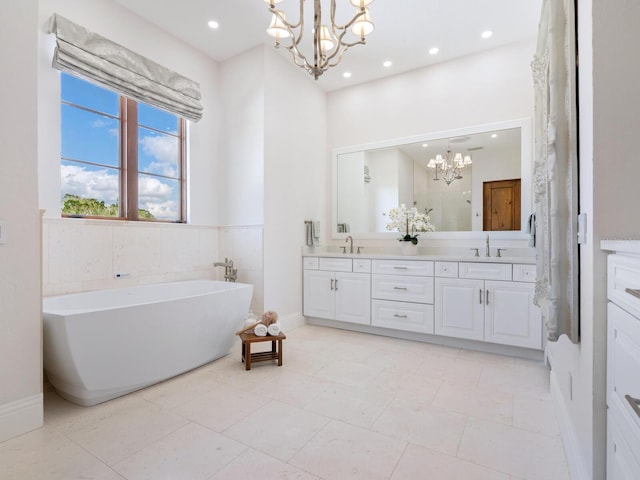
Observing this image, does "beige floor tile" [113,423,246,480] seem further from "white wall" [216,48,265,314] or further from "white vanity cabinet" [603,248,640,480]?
"white wall" [216,48,265,314]

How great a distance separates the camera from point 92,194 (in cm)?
286

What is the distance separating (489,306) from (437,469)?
1850 mm

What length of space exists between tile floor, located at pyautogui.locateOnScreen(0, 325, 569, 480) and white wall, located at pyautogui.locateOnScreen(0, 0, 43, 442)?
239mm

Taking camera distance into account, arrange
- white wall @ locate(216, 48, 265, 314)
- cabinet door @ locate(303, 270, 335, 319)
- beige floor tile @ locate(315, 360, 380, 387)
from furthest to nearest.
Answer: cabinet door @ locate(303, 270, 335, 319) → white wall @ locate(216, 48, 265, 314) → beige floor tile @ locate(315, 360, 380, 387)

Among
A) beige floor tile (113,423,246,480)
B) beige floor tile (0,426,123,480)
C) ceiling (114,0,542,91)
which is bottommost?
beige floor tile (113,423,246,480)

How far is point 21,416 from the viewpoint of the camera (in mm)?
1760

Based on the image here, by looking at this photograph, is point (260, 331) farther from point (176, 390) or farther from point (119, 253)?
point (119, 253)

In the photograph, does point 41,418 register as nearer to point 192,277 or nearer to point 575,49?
point 192,277

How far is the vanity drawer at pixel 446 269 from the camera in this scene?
313 cm

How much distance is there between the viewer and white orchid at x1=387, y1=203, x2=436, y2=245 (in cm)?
374

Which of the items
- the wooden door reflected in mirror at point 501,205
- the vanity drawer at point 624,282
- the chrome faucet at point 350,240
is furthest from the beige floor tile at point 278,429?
the wooden door reflected in mirror at point 501,205

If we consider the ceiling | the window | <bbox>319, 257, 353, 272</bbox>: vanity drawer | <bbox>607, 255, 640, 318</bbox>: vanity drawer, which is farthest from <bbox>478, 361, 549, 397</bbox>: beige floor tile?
the window

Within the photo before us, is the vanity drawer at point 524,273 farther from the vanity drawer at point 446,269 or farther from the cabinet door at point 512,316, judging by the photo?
the vanity drawer at point 446,269

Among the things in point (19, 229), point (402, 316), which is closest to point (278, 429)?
point (19, 229)
